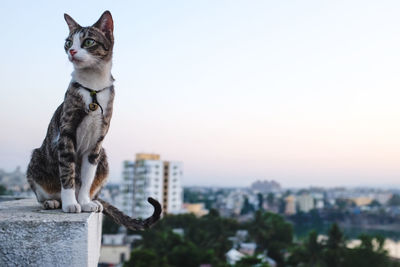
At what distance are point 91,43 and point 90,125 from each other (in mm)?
298

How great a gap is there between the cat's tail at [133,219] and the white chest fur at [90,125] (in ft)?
0.88

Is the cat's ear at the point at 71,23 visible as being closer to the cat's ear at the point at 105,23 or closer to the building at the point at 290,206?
the cat's ear at the point at 105,23

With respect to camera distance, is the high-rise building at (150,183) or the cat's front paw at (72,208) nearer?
the cat's front paw at (72,208)

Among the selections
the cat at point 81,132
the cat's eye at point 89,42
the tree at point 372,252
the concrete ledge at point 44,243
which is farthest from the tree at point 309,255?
the concrete ledge at point 44,243

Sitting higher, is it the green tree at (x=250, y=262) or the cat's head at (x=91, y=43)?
the cat's head at (x=91, y=43)

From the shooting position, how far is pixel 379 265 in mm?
15000

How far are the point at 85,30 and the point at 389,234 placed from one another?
49319 mm

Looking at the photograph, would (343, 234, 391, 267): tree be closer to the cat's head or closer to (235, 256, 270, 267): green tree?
(235, 256, 270, 267): green tree

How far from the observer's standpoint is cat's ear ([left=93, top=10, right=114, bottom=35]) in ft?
5.10

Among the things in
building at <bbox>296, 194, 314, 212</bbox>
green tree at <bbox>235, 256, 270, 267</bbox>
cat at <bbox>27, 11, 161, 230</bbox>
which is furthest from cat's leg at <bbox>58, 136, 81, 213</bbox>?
building at <bbox>296, 194, 314, 212</bbox>

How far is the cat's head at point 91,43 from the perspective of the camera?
147cm

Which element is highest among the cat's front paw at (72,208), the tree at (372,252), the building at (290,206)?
the cat's front paw at (72,208)

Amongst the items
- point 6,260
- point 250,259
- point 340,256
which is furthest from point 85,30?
point 340,256

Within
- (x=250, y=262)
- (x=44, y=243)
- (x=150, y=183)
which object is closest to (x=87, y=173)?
(x=44, y=243)
